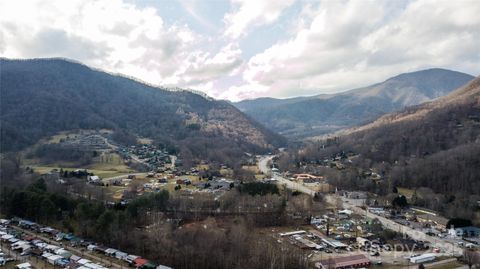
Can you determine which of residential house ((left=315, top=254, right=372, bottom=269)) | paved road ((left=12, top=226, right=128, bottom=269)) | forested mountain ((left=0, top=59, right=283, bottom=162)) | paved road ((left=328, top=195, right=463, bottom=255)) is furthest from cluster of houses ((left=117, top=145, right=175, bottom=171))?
residential house ((left=315, top=254, right=372, bottom=269))

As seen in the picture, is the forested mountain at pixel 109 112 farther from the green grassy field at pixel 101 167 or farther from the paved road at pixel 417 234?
the paved road at pixel 417 234

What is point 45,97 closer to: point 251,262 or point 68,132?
point 68,132

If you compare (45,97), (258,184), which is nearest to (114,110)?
(45,97)

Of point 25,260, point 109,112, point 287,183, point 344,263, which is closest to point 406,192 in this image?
point 287,183

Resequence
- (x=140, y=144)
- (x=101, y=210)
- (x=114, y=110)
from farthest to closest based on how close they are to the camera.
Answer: (x=114, y=110), (x=140, y=144), (x=101, y=210)

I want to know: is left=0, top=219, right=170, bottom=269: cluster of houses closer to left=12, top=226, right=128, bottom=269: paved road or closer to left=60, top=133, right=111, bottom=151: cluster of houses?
left=12, top=226, right=128, bottom=269: paved road

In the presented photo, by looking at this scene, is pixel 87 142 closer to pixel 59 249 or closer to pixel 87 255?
pixel 59 249
